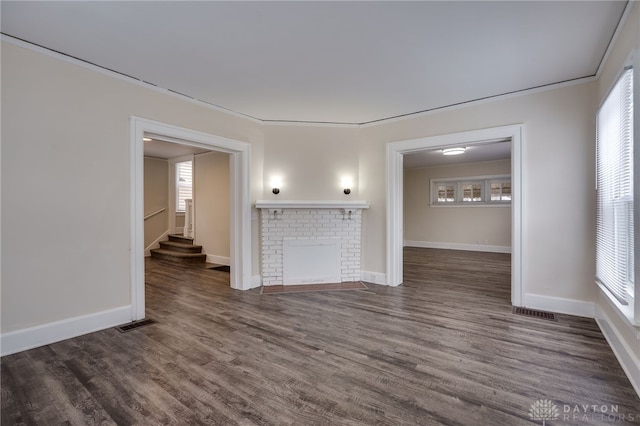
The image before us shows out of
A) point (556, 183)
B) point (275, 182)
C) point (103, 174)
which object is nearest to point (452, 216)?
point (556, 183)

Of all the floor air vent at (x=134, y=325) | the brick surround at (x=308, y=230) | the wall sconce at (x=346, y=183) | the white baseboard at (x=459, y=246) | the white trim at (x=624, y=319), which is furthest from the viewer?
the white baseboard at (x=459, y=246)

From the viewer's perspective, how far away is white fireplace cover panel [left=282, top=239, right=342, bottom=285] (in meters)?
4.47

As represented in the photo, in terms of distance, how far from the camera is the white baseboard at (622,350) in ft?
6.24

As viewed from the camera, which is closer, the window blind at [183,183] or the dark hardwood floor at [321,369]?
the dark hardwood floor at [321,369]

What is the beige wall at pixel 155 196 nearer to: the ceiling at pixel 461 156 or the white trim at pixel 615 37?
the ceiling at pixel 461 156

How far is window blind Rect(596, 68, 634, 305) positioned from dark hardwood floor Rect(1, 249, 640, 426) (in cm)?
65

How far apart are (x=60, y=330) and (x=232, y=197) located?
241cm

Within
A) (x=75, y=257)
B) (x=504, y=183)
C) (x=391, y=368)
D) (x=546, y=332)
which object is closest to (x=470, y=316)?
(x=546, y=332)

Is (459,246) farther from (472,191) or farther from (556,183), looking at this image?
(556,183)

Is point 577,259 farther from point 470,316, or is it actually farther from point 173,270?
point 173,270

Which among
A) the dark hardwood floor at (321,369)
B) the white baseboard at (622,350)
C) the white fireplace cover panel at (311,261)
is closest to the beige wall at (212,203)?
the white fireplace cover panel at (311,261)

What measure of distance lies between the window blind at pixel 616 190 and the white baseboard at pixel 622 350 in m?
0.31

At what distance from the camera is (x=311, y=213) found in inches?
178

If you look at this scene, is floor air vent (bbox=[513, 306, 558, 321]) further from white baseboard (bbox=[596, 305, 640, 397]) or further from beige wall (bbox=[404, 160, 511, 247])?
beige wall (bbox=[404, 160, 511, 247])
